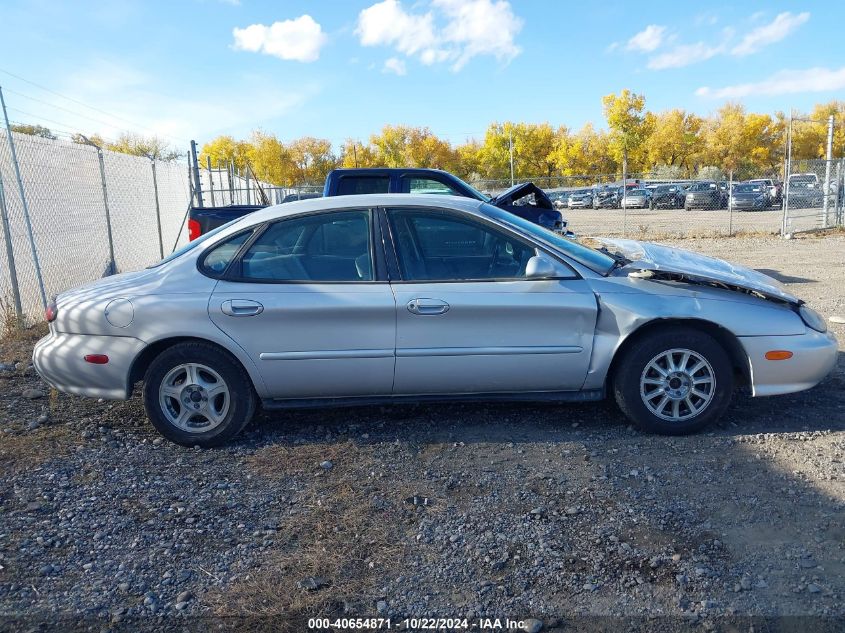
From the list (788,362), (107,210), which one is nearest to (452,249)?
(788,362)

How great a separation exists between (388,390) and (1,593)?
2.27 metres

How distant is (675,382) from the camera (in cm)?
440

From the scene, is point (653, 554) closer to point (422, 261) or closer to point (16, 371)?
point (422, 261)

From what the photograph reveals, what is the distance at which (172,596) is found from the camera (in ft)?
9.57

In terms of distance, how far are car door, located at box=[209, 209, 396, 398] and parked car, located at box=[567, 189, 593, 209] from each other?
42337 millimetres

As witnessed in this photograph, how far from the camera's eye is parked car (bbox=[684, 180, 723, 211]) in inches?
1409

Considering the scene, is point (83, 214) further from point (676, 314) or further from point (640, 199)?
point (640, 199)

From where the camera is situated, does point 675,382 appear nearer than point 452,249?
Yes

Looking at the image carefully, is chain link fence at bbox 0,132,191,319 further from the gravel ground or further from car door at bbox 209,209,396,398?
car door at bbox 209,209,396,398

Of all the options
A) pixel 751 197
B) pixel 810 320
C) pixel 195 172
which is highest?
pixel 195 172

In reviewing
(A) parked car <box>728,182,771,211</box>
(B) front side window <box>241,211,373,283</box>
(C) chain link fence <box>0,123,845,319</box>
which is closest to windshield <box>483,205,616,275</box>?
(B) front side window <box>241,211,373,283</box>

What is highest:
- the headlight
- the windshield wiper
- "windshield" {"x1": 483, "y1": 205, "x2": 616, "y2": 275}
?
"windshield" {"x1": 483, "y1": 205, "x2": 616, "y2": 275}

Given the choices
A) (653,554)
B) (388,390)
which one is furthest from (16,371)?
(653,554)

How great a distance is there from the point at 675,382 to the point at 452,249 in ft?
5.32
